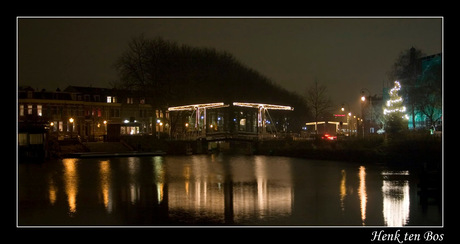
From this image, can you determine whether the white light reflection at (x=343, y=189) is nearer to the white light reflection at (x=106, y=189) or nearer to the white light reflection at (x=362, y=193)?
the white light reflection at (x=362, y=193)

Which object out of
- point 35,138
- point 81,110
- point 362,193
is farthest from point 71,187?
point 81,110

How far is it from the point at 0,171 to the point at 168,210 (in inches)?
250

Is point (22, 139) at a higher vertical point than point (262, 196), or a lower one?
higher

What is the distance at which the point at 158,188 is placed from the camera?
23.2 m

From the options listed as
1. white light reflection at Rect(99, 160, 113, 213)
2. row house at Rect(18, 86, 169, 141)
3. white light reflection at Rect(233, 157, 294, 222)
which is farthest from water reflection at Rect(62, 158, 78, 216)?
row house at Rect(18, 86, 169, 141)

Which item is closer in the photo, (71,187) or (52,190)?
(52,190)

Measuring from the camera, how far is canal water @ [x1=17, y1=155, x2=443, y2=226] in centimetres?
1556

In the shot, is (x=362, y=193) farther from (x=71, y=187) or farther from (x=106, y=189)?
(x=71, y=187)

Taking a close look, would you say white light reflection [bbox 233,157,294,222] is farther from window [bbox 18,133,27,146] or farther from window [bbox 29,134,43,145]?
window [bbox 18,133,27,146]

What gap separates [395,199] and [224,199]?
6630 mm

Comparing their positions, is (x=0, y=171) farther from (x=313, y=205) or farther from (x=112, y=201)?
(x=313, y=205)

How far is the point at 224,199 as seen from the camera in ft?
64.3

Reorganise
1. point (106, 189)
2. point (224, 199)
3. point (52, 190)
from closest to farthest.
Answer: point (224, 199) → point (52, 190) → point (106, 189)
